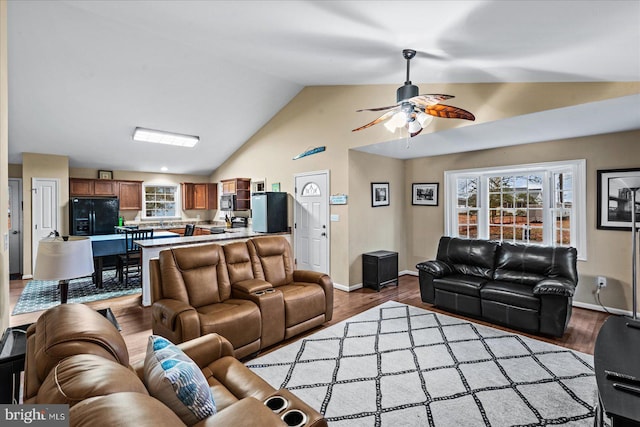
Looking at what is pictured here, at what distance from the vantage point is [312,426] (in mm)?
1353

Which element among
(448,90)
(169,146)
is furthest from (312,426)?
(169,146)

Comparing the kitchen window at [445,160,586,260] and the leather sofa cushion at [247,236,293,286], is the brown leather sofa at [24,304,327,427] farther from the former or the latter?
the kitchen window at [445,160,586,260]

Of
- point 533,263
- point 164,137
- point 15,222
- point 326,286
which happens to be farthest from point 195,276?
point 15,222

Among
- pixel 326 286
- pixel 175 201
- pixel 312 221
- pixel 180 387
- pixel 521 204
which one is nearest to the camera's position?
pixel 180 387

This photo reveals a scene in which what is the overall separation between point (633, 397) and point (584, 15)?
2.09m

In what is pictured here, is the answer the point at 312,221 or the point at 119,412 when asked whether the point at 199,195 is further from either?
the point at 119,412

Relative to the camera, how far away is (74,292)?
505 cm

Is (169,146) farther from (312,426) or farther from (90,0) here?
(312,426)

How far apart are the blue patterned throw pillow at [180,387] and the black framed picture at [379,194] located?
4.55 m

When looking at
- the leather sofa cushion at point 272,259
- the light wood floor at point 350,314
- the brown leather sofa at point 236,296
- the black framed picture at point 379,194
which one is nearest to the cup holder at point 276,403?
the brown leather sofa at point 236,296

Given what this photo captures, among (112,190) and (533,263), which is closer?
(533,263)

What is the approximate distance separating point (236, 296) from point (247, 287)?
7.6 inches

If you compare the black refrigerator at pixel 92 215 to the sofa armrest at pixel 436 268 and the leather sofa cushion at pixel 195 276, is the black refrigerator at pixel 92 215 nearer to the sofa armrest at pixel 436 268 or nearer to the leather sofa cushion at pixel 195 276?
the leather sofa cushion at pixel 195 276

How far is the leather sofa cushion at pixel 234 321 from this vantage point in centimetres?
265
